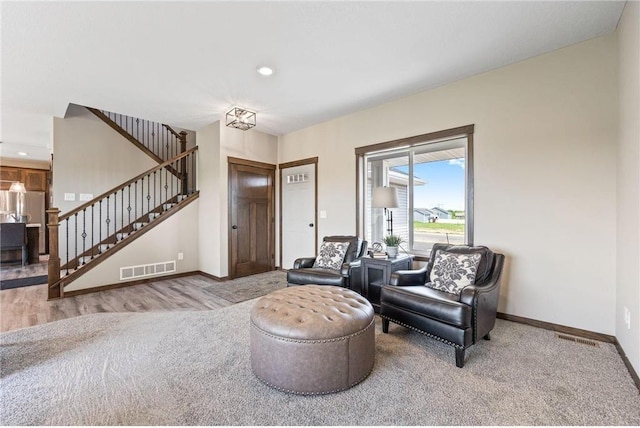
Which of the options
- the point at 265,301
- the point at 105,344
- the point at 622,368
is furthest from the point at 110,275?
the point at 622,368

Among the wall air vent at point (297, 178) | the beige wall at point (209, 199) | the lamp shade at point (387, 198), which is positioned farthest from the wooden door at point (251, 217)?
the lamp shade at point (387, 198)

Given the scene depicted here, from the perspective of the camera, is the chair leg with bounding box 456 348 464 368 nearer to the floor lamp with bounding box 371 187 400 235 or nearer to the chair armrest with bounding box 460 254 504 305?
the chair armrest with bounding box 460 254 504 305

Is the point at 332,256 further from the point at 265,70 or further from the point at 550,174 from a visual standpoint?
the point at 550,174

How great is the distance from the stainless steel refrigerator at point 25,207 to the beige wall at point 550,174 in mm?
9566

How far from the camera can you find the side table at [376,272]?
127 inches

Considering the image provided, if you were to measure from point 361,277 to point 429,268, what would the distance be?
805 millimetres

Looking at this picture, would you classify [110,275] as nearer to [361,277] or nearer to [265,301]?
[265,301]

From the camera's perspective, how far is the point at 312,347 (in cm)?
178


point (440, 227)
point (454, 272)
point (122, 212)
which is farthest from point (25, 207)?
point (454, 272)

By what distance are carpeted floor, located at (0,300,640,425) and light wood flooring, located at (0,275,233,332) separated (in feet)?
2.11

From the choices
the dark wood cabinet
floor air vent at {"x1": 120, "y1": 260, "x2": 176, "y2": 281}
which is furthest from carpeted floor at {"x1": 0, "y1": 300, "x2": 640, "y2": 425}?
the dark wood cabinet

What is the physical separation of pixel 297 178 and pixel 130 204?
339 centimetres

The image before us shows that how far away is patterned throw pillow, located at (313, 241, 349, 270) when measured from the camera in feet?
12.3

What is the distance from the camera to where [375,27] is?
2.45 metres
